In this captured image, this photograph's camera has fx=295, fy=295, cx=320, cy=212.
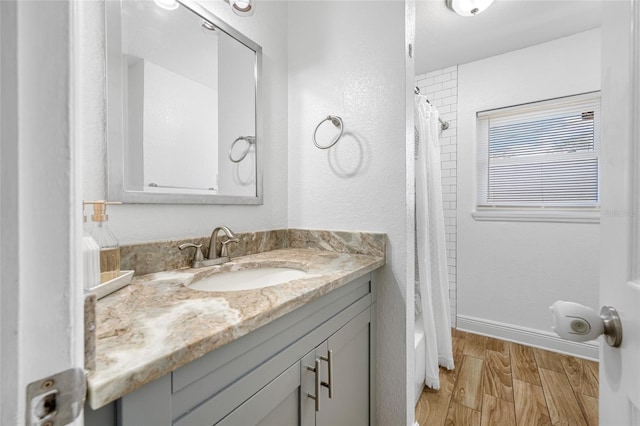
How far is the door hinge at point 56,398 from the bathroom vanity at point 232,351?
9cm

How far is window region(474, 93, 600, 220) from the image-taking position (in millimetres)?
2145

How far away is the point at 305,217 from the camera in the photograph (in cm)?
154

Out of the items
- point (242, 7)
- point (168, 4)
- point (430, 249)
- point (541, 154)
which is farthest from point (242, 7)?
point (541, 154)

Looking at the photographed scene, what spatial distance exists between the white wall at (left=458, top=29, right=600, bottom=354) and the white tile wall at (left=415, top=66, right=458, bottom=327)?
1.9 inches

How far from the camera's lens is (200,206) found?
118 cm

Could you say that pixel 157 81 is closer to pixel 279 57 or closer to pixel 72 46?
pixel 279 57

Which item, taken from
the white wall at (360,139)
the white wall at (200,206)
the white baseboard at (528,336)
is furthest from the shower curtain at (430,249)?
the white wall at (200,206)

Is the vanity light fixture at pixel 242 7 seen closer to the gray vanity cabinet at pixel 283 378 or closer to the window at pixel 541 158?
the gray vanity cabinet at pixel 283 378

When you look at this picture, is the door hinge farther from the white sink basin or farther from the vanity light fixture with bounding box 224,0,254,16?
the vanity light fixture with bounding box 224,0,254,16

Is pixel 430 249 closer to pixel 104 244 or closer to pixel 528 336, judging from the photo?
pixel 528 336

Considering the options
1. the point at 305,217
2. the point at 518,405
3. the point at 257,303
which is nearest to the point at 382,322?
the point at 305,217

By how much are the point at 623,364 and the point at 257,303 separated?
0.65 meters

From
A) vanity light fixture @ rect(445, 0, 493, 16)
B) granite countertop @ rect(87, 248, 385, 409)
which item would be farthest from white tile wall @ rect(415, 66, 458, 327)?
granite countertop @ rect(87, 248, 385, 409)

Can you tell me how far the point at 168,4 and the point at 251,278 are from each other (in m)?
1.05
